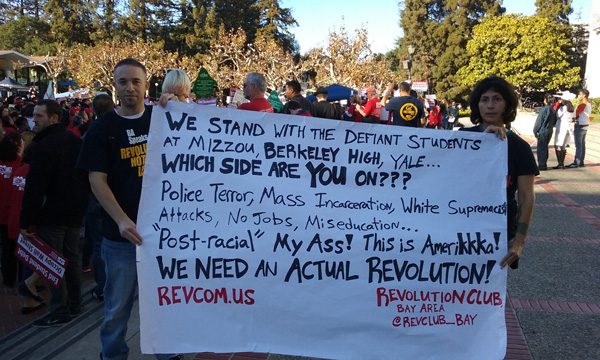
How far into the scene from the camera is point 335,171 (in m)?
2.84

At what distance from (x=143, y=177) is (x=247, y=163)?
1.85ft

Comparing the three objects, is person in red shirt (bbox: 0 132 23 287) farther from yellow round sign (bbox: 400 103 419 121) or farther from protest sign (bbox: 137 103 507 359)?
yellow round sign (bbox: 400 103 419 121)

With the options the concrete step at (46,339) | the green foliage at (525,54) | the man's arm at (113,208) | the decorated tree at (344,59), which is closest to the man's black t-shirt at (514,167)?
the man's arm at (113,208)

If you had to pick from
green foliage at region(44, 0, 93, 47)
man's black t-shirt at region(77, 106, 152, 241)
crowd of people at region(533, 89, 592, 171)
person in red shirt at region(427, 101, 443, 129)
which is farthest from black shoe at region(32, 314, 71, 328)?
green foliage at region(44, 0, 93, 47)

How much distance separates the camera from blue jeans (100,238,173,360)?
2803 millimetres

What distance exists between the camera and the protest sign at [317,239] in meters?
2.69

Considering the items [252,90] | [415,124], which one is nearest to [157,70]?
[415,124]

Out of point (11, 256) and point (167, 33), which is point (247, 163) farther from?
point (167, 33)

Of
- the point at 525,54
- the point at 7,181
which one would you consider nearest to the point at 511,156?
the point at 7,181

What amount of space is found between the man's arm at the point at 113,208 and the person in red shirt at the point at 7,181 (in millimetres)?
2869

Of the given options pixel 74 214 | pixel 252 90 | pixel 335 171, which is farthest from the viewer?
pixel 252 90

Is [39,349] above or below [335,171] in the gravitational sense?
below

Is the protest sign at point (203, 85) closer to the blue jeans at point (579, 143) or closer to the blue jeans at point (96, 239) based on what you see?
the blue jeans at point (96, 239)

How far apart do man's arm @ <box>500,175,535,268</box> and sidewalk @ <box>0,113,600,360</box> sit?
109 centimetres
